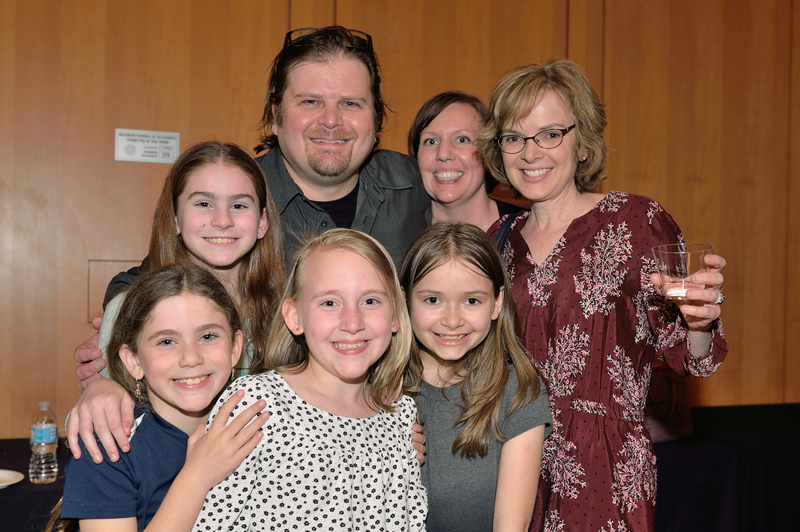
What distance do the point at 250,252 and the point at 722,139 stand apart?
340 cm

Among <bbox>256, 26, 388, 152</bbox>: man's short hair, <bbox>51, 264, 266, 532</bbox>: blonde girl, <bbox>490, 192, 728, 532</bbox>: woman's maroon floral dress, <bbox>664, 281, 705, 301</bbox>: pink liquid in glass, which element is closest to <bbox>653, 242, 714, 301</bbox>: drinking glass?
<bbox>664, 281, 705, 301</bbox>: pink liquid in glass

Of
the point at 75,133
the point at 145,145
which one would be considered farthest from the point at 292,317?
the point at 75,133

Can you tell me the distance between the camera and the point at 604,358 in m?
1.93

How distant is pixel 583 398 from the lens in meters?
1.94

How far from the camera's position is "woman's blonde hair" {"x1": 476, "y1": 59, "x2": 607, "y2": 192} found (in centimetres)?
208

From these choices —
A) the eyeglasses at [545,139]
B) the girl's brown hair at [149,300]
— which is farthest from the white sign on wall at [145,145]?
the eyeglasses at [545,139]

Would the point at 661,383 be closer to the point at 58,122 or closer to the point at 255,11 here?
the point at 255,11

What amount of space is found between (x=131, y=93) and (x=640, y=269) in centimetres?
259

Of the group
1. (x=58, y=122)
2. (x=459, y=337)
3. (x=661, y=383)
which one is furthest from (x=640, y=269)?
(x=58, y=122)

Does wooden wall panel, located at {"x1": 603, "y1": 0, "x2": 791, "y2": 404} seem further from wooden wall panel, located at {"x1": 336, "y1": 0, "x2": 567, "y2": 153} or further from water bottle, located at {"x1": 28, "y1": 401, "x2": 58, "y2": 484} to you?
water bottle, located at {"x1": 28, "y1": 401, "x2": 58, "y2": 484}

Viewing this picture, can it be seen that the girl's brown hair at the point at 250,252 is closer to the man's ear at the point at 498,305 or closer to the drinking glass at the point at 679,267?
the man's ear at the point at 498,305

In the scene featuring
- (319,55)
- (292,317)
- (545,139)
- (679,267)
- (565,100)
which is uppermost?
(319,55)

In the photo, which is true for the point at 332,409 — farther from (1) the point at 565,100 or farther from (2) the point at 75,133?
(2) the point at 75,133

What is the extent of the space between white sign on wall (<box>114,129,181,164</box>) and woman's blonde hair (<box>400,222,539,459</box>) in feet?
6.32
